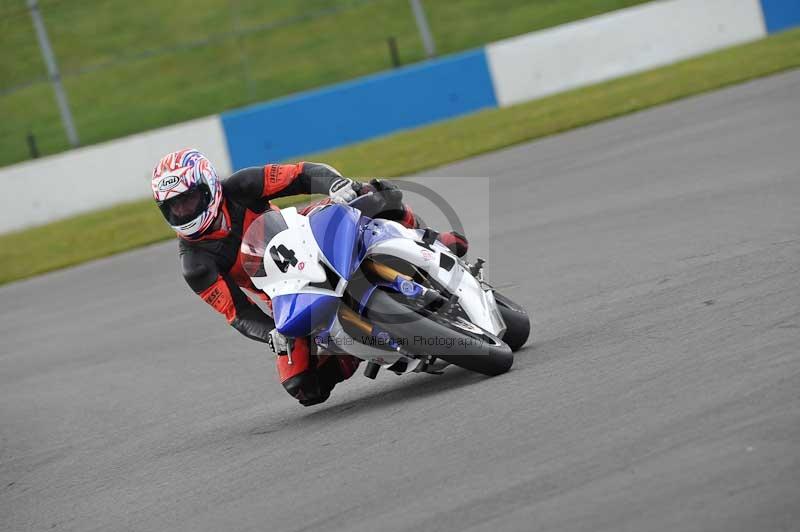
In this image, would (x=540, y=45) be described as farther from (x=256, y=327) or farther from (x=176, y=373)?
(x=256, y=327)

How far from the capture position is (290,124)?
1973 centimetres

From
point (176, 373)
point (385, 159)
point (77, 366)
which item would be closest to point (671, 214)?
point (176, 373)

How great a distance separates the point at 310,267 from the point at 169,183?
1.15 m

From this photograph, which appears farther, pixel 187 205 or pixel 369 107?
pixel 369 107

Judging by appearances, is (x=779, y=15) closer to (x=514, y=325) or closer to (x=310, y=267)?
(x=514, y=325)

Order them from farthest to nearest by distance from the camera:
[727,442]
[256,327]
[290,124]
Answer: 1. [290,124]
2. [256,327]
3. [727,442]

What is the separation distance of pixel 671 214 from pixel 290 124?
10853mm

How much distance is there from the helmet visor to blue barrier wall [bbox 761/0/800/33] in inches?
637

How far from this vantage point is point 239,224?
7.12 metres

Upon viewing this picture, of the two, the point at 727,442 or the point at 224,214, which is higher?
the point at 224,214

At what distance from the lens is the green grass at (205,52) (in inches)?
947

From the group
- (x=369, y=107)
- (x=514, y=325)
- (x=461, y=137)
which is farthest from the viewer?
(x=369, y=107)

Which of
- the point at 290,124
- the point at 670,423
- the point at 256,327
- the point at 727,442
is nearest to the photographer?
the point at 727,442

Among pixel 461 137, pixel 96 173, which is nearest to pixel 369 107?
pixel 461 137
